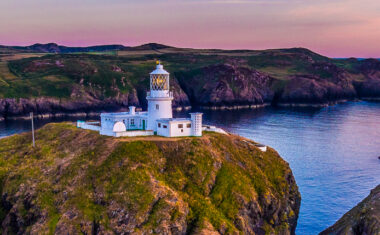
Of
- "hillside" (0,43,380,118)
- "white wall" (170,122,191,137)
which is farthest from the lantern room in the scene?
"hillside" (0,43,380,118)

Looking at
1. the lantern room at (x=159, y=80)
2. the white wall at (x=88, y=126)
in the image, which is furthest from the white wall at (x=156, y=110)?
the white wall at (x=88, y=126)

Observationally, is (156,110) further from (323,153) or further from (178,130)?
(323,153)

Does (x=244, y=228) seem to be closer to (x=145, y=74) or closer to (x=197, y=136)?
(x=197, y=136)

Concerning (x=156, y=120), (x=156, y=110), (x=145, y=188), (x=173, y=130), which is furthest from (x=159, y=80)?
(x=145, y=188)

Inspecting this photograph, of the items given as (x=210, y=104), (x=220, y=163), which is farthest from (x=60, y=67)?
(x=220, y=163)

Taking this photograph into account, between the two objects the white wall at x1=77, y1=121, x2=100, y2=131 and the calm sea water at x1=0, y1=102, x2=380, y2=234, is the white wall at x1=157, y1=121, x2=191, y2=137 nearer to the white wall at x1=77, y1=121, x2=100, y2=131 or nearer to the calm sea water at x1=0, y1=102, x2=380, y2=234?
the white wall at x1=77, y1=121, x2=100, y2=131
